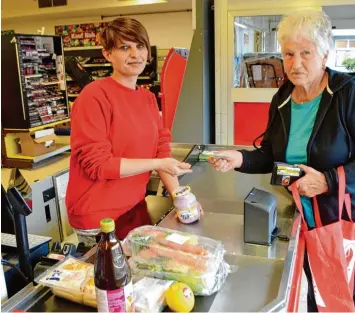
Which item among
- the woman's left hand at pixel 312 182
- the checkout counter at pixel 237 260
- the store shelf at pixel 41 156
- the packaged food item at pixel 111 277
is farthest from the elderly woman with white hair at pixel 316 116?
the store shelf at pixel 41 156

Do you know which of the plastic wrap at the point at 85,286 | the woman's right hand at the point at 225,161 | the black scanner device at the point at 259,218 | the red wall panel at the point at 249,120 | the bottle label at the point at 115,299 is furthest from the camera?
the red wall panel at the point at 249,120

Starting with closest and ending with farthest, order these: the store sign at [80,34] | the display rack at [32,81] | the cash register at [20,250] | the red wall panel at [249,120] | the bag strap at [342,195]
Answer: the cash register at [20,250] < the bag strap at [342,195] < the display rack at [32,81] < the red wall panel at [249,120] < the store sign at [80,34]

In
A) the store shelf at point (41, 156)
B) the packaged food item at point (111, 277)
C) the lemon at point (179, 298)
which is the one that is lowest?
the store shelf at point (41, 156)

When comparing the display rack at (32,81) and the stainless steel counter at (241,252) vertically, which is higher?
the display rack at (32,81)

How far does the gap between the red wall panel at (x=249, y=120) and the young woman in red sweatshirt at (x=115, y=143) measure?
1.75m

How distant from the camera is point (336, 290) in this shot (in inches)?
58.2

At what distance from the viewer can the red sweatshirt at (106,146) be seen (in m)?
1.37

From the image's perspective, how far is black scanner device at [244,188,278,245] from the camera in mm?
1287

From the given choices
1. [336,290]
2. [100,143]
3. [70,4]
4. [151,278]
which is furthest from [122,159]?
[70,4]

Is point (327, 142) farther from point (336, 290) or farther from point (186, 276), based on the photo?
point (186, 276)

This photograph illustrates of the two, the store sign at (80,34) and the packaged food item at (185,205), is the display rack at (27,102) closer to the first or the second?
the packaged food item at (185,205)

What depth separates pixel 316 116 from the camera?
145cm

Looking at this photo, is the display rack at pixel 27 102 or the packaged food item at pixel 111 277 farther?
the display rack at pixel 27 102

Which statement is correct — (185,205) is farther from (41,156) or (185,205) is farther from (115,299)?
(41,156)
